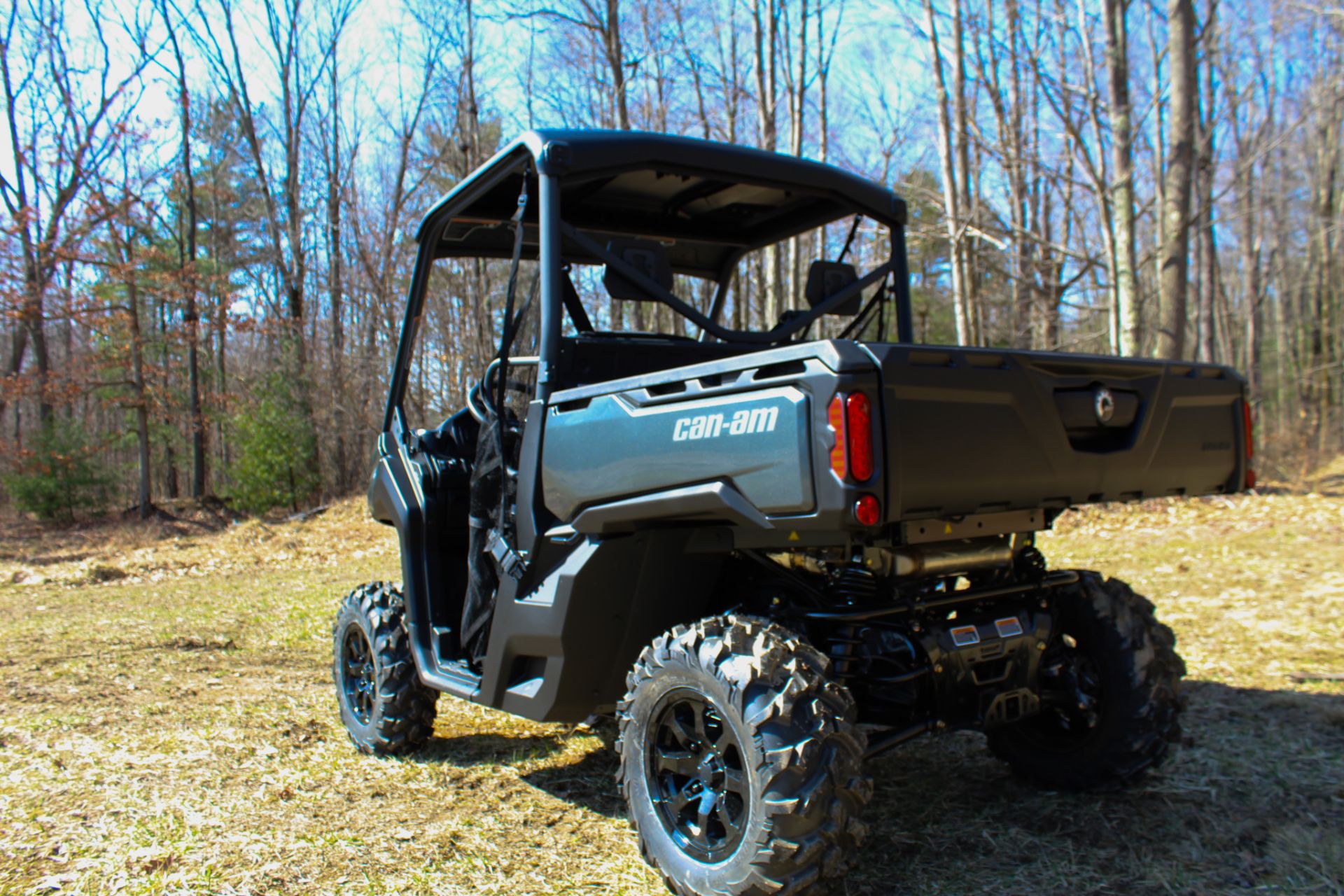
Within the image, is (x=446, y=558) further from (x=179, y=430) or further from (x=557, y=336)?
(x=179, y=430)

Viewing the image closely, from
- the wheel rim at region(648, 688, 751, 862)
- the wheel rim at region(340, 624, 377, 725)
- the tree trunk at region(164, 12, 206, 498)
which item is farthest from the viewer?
the tree trunk at region(164, 12, 206, 498)

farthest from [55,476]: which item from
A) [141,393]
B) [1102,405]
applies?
[1102,405]

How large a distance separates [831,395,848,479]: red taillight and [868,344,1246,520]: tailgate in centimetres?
12

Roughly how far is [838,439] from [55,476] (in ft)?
71.3

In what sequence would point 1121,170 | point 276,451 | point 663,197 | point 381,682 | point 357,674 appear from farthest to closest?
point 276,451 < point 1121,170 < point 357,674 < point 663,197 < point 381,682

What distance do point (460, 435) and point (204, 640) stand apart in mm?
3885

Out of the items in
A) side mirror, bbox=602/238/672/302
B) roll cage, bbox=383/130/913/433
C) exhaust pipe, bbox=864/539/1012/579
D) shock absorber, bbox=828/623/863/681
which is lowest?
shock absorber, bbox=828/623/863/681

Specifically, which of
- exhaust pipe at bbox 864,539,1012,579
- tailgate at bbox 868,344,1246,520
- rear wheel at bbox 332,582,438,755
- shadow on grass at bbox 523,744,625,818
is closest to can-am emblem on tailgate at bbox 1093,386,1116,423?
tailgate at bbox 868,344,1246,520

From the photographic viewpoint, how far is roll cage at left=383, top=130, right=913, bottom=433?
11.0 ft

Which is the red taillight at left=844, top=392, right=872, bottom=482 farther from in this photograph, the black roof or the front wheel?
the black roof

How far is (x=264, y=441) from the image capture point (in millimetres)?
20172

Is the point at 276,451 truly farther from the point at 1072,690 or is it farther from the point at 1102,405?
the point at 1102,405

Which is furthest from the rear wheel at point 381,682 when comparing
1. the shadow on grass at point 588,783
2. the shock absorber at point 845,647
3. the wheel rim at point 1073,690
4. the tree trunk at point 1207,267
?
the tree trunk at point 1207,267

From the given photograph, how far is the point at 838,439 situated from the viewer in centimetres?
236
